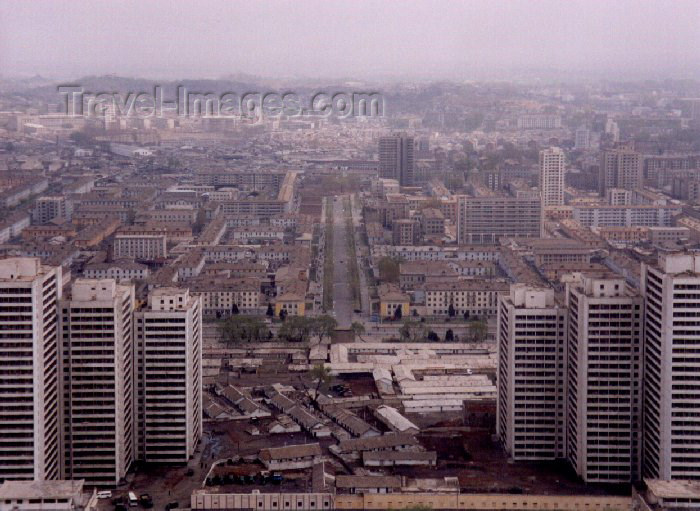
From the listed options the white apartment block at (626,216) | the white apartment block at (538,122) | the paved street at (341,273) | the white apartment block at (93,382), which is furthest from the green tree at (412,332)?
the white apartment block at (538,122)

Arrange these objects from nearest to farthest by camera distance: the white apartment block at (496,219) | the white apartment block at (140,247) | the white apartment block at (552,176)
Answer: the white apartment block at (140,247) < the white apartment block at (496,219) < the white apartment block at (552,176)

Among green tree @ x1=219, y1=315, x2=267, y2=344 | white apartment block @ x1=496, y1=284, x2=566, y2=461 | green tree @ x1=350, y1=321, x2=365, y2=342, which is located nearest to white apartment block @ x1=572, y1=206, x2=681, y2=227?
green tree @ x1=350, y1=321, x2=365, y2=342

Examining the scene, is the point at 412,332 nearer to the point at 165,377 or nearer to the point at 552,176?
the point at 165,377

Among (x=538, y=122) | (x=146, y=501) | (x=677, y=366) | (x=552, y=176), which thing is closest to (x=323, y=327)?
(x=146, y=501)

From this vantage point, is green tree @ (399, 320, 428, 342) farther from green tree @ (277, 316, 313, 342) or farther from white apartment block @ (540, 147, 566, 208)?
white apartment block @ (540, 147, 566, 208)

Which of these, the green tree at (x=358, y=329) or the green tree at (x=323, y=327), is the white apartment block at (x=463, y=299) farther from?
the green tree at (x=323, y=327)
